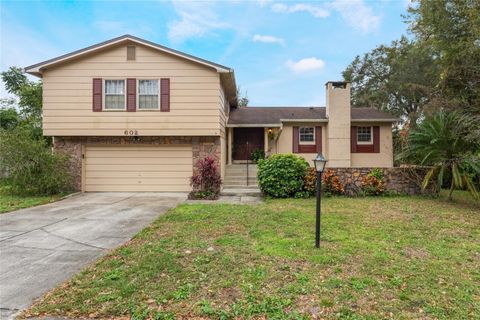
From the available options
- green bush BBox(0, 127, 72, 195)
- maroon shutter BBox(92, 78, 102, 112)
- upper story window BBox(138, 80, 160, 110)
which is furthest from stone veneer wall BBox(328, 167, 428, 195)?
green bush BBox(0, 127, 72, 195)

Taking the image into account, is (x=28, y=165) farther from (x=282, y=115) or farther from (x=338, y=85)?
(x=338, y=85)

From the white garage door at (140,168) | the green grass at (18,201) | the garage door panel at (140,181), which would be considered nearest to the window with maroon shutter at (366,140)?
the white garage door at (140,168)

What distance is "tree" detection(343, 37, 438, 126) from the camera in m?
23.3

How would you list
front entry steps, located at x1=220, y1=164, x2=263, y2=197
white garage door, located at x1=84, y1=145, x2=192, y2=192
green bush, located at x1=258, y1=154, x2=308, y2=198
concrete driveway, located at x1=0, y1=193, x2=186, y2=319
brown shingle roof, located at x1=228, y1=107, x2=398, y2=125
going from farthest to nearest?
1. brown shingle roof, located at x1=228, y1=107, x2=398, y2=125
2. white garage door, located at x1=84, y1=145, x2=192, y2=192
3. front entry steps, located at x1=220, y1=164, x2=263, y2=197
4. green bush, located at x1=258, y1=154, x2=308, y2=198
5. concrete driveway, located at x1=0, y1=193, x2=186, y2=319

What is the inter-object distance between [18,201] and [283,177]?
8.60m

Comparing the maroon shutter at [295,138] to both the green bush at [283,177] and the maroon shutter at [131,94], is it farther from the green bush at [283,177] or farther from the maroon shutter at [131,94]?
the maroon shutter at [131,94]

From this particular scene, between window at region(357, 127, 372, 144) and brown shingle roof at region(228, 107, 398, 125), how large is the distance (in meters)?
0.66

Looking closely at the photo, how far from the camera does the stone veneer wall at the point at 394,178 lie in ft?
35.3

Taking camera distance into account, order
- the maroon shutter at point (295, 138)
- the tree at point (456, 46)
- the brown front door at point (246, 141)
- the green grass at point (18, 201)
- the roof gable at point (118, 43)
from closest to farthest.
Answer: the green grass at point (18, 201)
the tree at point (456, 46)
the roof gable at point (118, 43)
the maroon shutter at point (295, 138)
the brown front door at point (246, 141)

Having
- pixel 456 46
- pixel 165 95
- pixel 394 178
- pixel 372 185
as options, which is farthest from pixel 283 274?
pixel 456 46

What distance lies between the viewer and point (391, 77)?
82.7 feet

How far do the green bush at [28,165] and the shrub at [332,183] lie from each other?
31.3ft

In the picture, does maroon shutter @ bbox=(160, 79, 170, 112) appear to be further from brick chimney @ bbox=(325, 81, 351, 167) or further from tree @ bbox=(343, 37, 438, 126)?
tree @ bbox=(343, 37, 438, 126)

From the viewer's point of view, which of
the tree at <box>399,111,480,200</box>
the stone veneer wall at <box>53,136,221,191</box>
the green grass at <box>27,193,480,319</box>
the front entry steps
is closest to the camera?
the green grass at <box>27,193,480,319</box>
